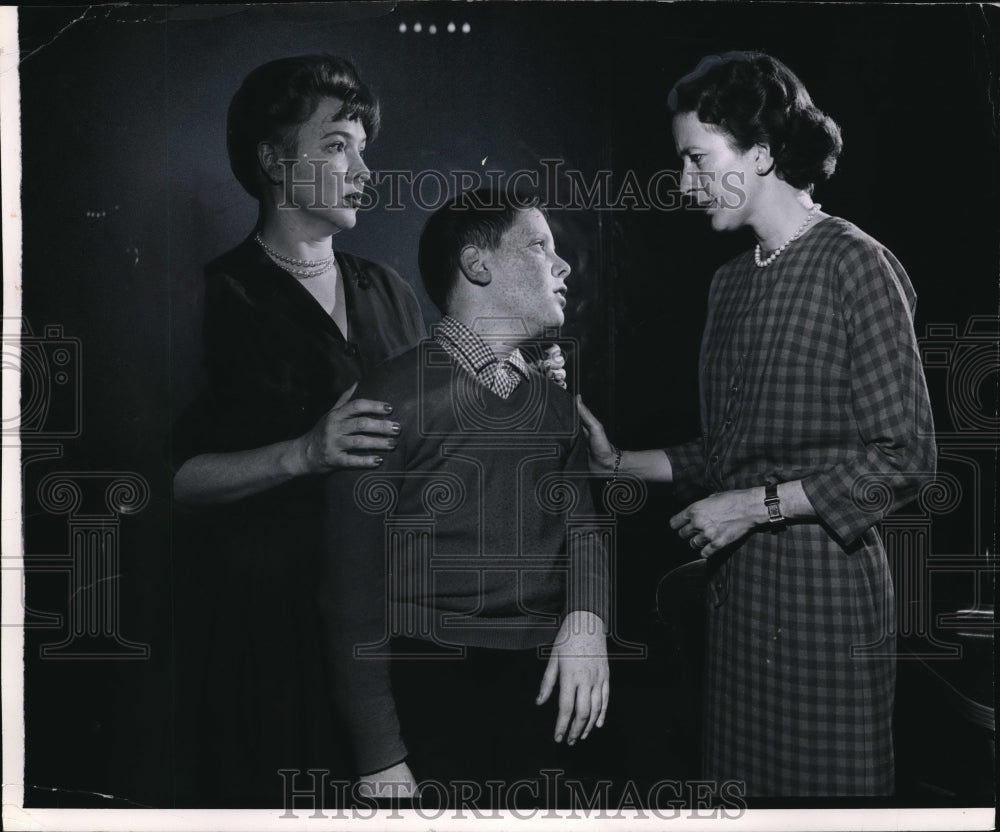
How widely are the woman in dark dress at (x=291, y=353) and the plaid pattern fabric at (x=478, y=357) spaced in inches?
2.4

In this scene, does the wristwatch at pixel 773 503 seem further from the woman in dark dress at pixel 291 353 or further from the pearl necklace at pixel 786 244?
the woman in dark dress at pixel 291 353

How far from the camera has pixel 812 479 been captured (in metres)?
2.23

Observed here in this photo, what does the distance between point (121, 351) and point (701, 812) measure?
1.68 metres

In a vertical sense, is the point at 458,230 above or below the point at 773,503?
above

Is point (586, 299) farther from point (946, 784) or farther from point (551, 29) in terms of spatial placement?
point (946, 784)

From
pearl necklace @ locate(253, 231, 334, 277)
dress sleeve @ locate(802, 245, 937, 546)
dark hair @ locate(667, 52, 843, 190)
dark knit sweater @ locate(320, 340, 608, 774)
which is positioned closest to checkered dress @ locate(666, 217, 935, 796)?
dress sleeve @ locate(802, 245, 937, 546)

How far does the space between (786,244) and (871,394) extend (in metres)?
0.37

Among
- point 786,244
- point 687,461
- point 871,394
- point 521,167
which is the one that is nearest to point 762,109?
point 786,244

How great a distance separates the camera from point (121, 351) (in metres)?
2.37

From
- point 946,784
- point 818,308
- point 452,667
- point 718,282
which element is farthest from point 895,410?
point 452,667

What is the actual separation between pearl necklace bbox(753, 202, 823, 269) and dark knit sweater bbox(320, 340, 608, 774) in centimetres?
52

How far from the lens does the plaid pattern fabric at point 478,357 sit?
7.48 feet

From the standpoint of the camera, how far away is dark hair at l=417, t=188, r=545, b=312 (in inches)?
90.0

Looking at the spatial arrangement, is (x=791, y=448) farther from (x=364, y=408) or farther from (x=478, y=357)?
(x=364, y=408)
